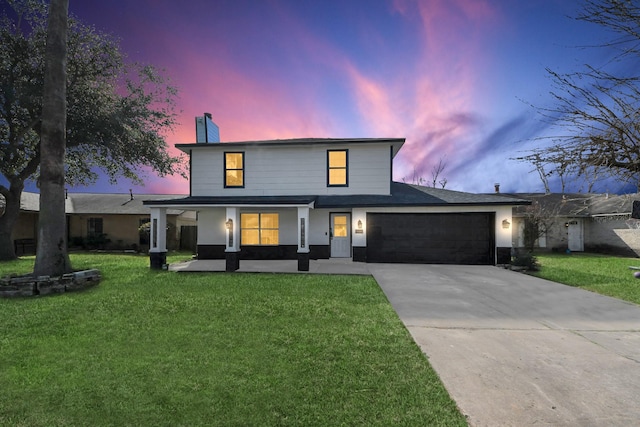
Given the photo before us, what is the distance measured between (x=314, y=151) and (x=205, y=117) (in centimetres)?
648

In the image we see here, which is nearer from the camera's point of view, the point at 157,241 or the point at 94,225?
the point at 157,241

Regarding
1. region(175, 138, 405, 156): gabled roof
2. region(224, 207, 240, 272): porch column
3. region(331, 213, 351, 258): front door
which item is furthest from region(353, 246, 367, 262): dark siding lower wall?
region(224, 207, 240, 272): porch column

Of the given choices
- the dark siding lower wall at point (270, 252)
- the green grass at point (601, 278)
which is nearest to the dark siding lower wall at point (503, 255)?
the green grass at point (601, 278)

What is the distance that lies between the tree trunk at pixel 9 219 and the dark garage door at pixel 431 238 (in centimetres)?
1831

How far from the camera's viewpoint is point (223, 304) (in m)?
6.37

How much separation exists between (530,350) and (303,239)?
305 inches

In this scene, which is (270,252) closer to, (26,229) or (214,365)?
(214,365)

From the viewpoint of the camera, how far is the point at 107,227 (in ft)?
66.3

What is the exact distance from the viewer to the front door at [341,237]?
13805 millimetres

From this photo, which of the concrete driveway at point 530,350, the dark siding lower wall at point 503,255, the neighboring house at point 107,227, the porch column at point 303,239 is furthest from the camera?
the neighboring house at point 107,227

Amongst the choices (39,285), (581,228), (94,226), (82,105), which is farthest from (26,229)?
(581,228)

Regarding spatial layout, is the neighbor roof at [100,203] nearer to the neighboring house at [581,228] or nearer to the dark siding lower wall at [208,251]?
the dark siding lower wall at [208,251]

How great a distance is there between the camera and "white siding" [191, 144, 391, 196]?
540 inches

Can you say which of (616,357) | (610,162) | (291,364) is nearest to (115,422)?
(291,364)
